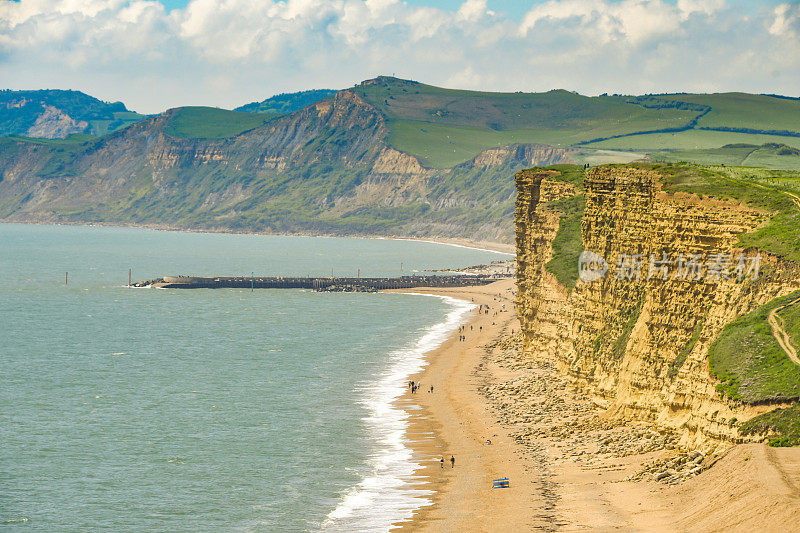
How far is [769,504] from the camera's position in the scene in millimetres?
37312

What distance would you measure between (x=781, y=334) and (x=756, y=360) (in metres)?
2.11

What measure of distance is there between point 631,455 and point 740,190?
18.5 metres

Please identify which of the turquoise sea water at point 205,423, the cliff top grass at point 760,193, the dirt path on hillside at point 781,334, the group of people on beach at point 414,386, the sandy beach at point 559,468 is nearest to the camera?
the sandy beach at point 559,468

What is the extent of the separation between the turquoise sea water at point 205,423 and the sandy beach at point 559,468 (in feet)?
12.0

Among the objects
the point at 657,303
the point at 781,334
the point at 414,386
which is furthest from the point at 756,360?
the point at 414,386

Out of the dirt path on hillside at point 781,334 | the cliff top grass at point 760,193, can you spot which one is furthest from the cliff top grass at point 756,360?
the cliff top grass at point 760,193

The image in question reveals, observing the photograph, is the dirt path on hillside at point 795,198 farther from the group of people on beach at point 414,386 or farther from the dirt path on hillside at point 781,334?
the group of people on beach at point 414,386

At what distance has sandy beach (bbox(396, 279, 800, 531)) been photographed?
134ft

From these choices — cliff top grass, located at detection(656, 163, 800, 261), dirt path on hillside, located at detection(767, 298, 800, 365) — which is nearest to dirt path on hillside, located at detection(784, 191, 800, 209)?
cliff top grass, located at detection(656, 163, 800, 261)

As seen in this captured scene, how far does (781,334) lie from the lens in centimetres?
4841

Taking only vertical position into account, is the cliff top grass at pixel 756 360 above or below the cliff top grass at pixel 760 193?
below

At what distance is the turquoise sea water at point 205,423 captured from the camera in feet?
180

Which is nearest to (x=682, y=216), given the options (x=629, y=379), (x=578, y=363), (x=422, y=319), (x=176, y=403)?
(x=629, y=379)

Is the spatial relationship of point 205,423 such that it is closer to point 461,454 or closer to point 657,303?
point 461,454
